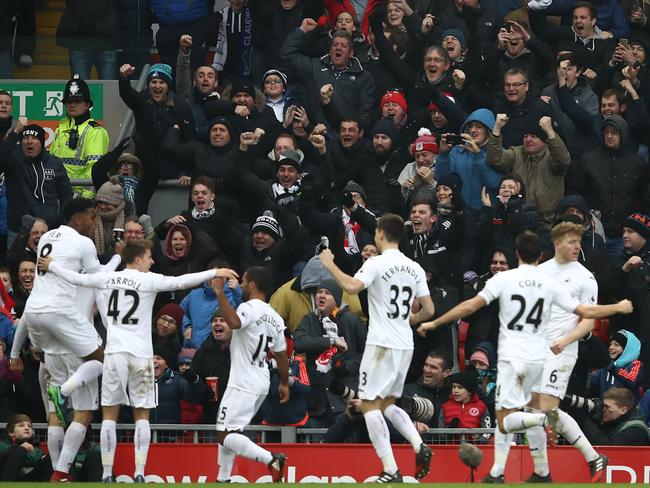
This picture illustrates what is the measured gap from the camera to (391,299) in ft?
48.1

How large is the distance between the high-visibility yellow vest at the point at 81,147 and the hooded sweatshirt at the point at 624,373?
6.37 m

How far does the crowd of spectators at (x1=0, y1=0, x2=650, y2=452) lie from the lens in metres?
16.4

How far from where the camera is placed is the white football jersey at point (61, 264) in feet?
51.5

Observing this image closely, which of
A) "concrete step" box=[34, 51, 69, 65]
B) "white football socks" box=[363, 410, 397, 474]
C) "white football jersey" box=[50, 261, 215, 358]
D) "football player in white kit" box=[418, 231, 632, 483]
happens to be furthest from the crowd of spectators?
"football player in white kit" box=[418, 231, 632, 483]

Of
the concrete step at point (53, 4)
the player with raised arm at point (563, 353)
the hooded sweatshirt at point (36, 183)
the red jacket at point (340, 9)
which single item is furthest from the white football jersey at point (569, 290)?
the concrete step at point (53, 4)

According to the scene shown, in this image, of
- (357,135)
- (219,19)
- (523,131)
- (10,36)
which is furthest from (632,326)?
(10,36)

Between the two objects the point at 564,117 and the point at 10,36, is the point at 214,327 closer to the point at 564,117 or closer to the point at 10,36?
the point at 564,117

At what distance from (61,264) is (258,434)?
2369 millimetres

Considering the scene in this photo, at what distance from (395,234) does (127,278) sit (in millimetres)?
2374

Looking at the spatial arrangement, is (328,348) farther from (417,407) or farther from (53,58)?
(53,58)

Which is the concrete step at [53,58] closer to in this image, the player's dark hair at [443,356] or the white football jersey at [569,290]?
the player's dark hair at [443,356]

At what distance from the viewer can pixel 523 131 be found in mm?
19000

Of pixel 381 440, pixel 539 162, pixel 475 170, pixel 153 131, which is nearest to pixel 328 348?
pixel 381 440

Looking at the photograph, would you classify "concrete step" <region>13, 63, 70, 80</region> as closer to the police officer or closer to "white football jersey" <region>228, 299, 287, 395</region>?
the police officer
